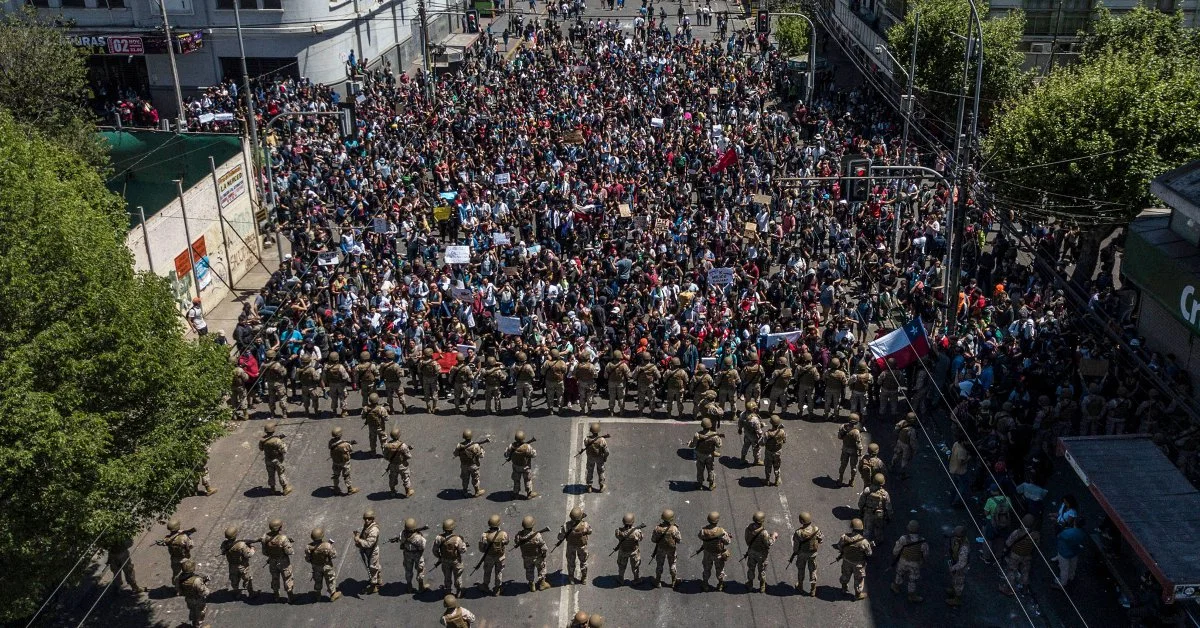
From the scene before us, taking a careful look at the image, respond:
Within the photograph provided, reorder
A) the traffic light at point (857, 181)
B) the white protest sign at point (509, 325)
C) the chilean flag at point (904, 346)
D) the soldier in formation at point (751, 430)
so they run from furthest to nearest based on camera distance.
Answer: the traffic light at point (857, 181) < the white protest sign at point (509, 325) < the chilean flag at point (904, 346) < the soldier in formation at point (751, 430)

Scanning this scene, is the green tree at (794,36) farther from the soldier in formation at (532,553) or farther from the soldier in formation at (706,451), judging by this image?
the soldier in formation at (532,553)

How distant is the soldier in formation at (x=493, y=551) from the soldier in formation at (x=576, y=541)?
39.3 inches

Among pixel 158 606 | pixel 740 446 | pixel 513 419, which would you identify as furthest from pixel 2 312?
pixel 740 446

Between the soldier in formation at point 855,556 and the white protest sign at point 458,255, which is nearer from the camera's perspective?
the soldier in formation at point 855,556

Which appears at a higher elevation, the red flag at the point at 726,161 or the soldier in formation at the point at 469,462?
the red flag at the point at 726,161

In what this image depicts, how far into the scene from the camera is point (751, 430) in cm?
2156

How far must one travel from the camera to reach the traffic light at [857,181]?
2745 cm

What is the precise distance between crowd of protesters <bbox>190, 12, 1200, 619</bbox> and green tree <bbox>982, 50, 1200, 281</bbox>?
1454 millimetres

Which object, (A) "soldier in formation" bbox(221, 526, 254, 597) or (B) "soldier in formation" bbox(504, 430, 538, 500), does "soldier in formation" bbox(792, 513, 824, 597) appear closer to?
(B) "soldier in formation" bbox(504, 430, 538, 500)

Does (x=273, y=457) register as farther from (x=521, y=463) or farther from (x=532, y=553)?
(x=532, y=553)

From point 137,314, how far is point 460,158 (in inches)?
911

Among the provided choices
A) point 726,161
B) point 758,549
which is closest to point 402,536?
point 758,549

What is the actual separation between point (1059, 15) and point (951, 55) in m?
5.01

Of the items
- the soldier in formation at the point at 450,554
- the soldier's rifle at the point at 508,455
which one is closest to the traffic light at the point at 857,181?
the soldier's rifle at the point at 508,455
